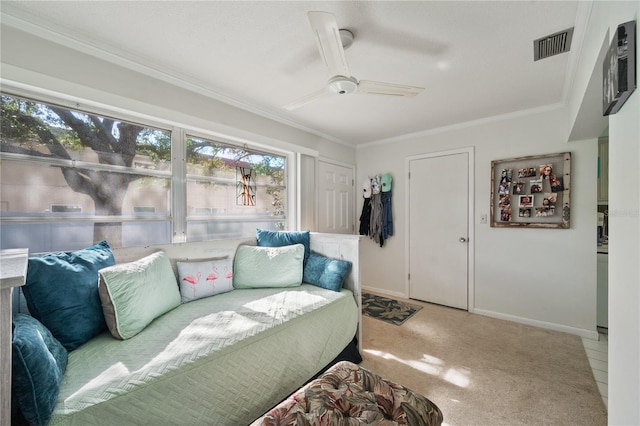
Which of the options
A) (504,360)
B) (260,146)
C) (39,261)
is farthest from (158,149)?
(504,360)

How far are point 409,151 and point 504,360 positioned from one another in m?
2.59

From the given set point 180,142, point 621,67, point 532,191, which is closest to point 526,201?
point 532,191

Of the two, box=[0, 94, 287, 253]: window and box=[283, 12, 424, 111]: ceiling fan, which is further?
box=[0, 94, 287, 253]: window

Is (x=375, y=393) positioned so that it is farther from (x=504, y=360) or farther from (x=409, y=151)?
(x=409, y=151)

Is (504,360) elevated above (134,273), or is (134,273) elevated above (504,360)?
(134,273)

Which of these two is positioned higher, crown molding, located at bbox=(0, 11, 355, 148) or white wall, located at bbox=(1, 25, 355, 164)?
crown molding, located at bbox=(0, 11, 355, 148)

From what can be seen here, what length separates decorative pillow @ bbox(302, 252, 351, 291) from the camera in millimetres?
2233

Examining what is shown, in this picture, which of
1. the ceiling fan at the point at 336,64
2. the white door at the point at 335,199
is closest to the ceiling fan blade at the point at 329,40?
the ceiling fan at the point at 336,64

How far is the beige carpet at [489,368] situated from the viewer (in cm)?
160

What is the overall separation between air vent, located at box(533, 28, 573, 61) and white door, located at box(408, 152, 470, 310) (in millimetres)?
1497

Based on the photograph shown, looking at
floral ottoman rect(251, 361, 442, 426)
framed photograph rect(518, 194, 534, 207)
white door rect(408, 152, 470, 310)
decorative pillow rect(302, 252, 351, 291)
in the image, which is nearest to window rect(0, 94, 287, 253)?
decorative pillow rect(302, 252, 351, 291)

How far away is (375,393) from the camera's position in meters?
1.15

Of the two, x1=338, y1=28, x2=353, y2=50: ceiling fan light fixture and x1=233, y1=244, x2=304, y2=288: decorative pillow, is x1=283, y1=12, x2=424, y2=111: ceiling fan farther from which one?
x1=233, y1=244, x2=304, y2=288: decorative pillow

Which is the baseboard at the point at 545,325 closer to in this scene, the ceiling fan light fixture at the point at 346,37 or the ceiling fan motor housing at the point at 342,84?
the ceiling fan motor housing at the point at 342,84
